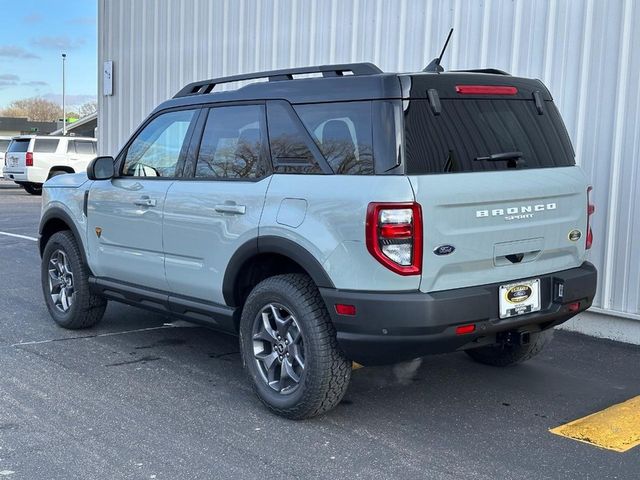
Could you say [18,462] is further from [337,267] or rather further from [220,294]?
[337,267]

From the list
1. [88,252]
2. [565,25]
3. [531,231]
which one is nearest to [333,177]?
[531,231]

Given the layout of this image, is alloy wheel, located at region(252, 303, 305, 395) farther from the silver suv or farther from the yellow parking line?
the yellow parking line

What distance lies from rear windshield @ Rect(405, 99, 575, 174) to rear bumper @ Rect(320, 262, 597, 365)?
67 cm

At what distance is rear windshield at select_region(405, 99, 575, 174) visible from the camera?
4039mm

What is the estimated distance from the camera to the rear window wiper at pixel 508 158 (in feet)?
14.0

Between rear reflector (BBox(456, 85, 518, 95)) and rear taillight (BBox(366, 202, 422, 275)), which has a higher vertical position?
rear reflector (BBox(456, 85, 518, 95))

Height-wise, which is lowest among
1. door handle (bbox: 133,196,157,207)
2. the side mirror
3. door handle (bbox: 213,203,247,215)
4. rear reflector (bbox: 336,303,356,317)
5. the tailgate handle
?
rear reflector (bbox: 336,303,356,317)

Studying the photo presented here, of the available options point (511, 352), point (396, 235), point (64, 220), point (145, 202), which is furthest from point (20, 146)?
point (396, 235)

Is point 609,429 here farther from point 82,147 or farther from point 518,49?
point 82,147

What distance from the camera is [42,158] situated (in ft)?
75.8

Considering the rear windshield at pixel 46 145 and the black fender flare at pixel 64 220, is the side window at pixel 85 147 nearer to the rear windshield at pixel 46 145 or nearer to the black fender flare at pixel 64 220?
the rear windshield at pixel 46 145

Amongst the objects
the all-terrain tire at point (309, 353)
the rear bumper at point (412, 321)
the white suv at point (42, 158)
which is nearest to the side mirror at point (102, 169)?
the all-terrain tire at point (309, 353)

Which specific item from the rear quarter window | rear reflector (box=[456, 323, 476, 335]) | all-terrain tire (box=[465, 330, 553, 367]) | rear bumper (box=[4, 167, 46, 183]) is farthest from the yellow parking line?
the rear quarter window

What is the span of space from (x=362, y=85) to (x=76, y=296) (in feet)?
10.9
